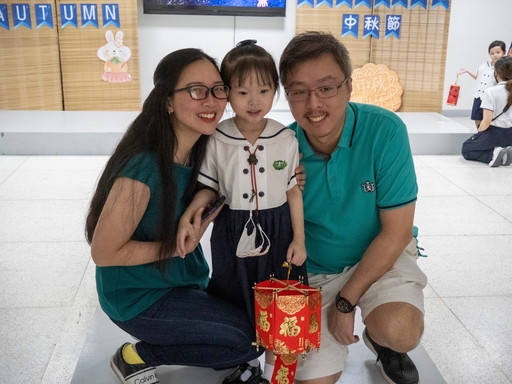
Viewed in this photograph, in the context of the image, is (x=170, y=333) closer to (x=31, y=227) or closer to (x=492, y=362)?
(x=492, y=362)

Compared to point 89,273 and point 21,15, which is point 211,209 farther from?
point 21,15

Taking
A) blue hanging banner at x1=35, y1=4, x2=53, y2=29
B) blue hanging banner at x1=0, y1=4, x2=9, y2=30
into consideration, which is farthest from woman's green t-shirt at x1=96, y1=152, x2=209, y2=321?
blue hanging banner at x1=0, y1=4, x2=9, y2=30

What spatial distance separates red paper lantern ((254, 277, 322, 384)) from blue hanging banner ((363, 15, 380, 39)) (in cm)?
553

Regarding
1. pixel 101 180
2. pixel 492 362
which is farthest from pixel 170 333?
pixel 492 362

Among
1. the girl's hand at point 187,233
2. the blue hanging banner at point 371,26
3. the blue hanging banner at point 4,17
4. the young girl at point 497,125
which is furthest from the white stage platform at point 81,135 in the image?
the girl's hand at point 187,233

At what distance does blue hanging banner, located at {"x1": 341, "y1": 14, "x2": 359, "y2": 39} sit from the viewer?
6508 mm

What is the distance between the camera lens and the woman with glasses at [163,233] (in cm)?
154

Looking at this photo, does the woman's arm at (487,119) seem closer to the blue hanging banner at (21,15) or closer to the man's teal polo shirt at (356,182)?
the man's teal polo shirt at (356,182)

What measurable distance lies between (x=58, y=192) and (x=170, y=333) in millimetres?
2639

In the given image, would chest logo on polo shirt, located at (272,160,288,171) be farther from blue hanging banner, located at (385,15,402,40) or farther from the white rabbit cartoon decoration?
blue hanging banner, located at (385,15,402,40)

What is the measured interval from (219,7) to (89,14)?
147 centimetres

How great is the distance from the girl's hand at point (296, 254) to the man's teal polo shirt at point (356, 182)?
0.15m

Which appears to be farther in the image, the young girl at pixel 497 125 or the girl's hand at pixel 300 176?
the young girl at pixel 497 125

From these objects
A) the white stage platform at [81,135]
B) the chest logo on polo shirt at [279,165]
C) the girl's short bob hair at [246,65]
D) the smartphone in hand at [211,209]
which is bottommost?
the white stage platform at [81,135]
